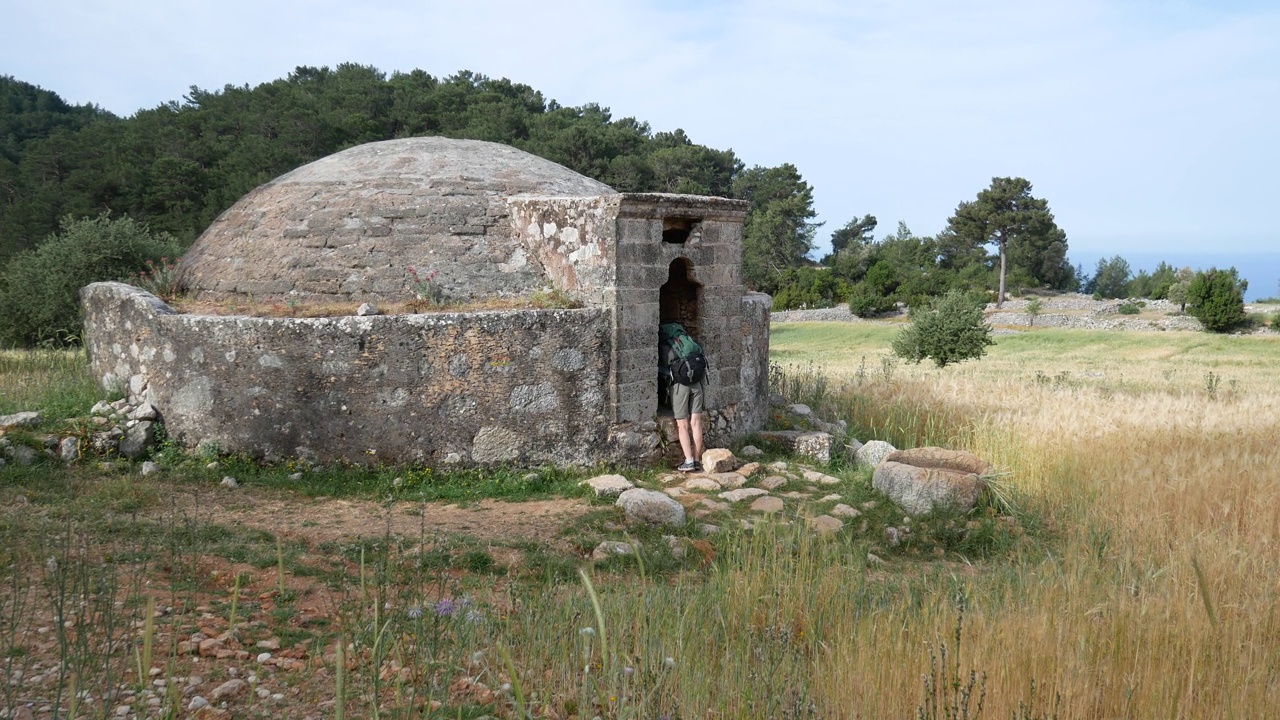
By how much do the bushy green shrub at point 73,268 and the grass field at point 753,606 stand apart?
3.72 m

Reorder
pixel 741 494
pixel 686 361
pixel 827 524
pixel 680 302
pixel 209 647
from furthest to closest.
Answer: pixel 680 302 < pixel 686 361 < pixel 741 494 < pixel 827 524 < pixel 209 647

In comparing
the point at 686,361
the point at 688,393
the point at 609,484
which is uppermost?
the point at 686,361

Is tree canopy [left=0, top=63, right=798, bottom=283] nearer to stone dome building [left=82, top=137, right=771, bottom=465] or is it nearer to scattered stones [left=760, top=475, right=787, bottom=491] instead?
stone dome building [left=82, top=137, right=771, bottom=465]

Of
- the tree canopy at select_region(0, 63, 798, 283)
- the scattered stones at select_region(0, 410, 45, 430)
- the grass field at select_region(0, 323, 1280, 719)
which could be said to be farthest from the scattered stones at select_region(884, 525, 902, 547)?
the tree canopy at select_region(0, 63, 798, 283)

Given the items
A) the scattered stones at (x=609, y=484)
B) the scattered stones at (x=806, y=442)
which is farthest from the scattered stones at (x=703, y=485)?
the scattered stones at (x=806, y=442)

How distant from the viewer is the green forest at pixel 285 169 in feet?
44.6

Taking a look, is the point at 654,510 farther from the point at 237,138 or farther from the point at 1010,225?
the point at 1010,225

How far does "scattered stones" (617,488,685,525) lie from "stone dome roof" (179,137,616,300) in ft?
9.59

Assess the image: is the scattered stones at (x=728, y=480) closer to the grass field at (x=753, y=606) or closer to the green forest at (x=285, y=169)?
the grass field at (x=753, y=606)

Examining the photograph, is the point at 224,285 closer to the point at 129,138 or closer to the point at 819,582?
the point at 819,582

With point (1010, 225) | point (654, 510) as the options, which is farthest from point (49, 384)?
point (1010, 225)

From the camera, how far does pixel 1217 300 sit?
30781 mm

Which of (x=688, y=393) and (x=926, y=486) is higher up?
(x=688, y=393)

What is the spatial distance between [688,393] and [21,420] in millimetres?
5936
